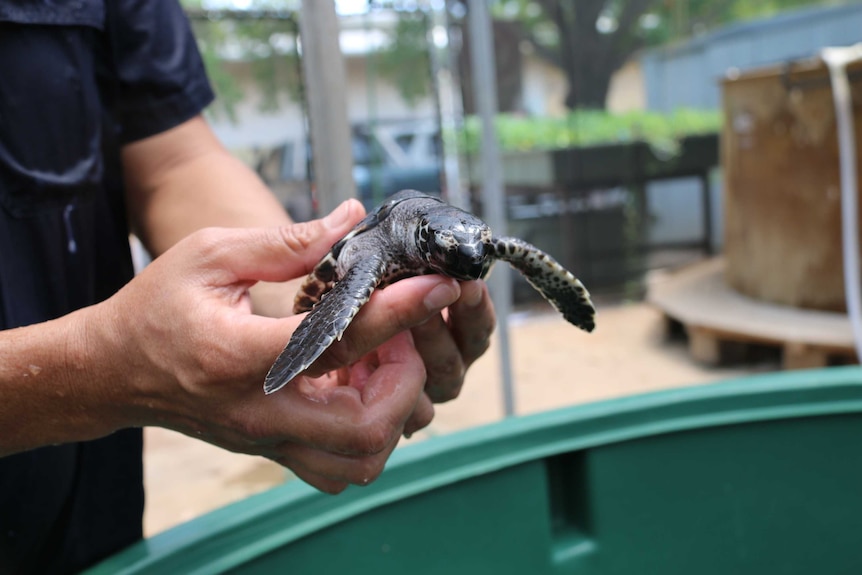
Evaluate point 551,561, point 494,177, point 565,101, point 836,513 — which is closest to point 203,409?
point 551,561

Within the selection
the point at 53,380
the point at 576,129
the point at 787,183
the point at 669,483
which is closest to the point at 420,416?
the point at 53,380

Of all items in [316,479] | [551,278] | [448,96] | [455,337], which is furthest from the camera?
[448,96]

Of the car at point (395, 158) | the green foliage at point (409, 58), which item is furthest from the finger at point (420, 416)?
the green foliage at point (409, 58)

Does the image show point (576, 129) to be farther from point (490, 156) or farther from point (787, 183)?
point (490, 156)

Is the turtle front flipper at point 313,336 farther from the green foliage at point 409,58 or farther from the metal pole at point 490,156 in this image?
the green foliage at point 409,58

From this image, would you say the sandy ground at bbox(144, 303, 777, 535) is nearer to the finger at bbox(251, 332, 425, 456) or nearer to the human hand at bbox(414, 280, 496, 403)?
the human hand at bbox(414, 280, 496, 403)

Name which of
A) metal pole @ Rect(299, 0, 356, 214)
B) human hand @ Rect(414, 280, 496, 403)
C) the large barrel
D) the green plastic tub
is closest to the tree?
the large barrel
